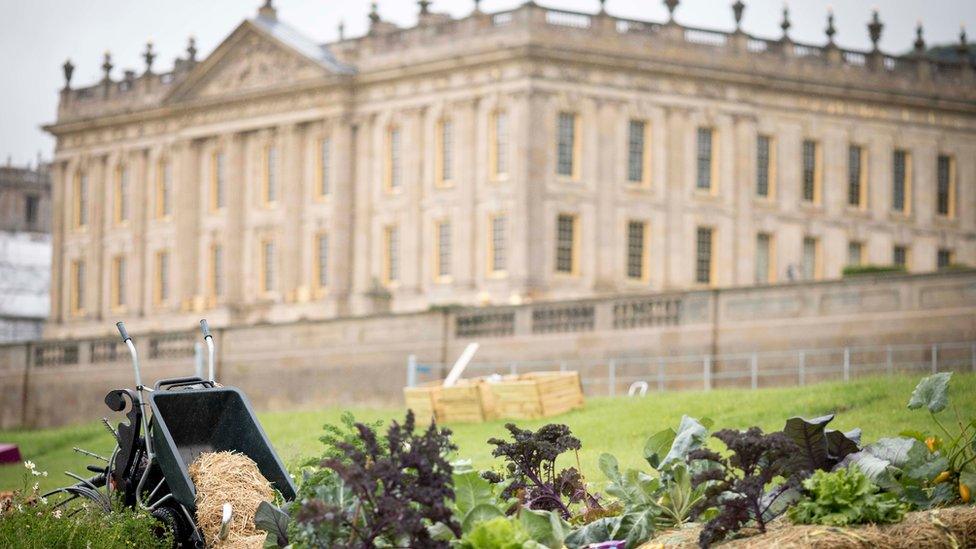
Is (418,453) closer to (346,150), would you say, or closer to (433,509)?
(433,509)

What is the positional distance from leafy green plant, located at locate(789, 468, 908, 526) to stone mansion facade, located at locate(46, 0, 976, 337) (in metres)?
53.5

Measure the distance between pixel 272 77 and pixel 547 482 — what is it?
6746cm

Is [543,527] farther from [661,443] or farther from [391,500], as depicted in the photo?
[661,443]

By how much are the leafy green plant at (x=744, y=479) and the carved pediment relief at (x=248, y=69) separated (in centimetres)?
6605

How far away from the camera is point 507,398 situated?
115 feet

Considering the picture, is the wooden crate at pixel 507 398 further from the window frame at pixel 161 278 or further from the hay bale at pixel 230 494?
the window frame at pixel 161 278

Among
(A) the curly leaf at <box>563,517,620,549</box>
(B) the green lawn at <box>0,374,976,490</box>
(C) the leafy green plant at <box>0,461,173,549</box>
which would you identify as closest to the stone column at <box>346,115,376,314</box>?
(B) the green lawn at <box>0,374,976,490</box>

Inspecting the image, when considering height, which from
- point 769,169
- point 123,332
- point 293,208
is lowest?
point 123,332

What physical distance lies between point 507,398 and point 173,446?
21346mm

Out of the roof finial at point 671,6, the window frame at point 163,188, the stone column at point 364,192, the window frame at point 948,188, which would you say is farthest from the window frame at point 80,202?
the window frame at point 948,188

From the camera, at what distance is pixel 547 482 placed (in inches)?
550

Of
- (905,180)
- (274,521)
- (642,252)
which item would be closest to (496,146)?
(642,252)

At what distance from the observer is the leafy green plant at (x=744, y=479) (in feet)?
39.8

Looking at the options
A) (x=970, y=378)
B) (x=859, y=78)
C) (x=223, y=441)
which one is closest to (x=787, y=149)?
(x=859, y=78)
